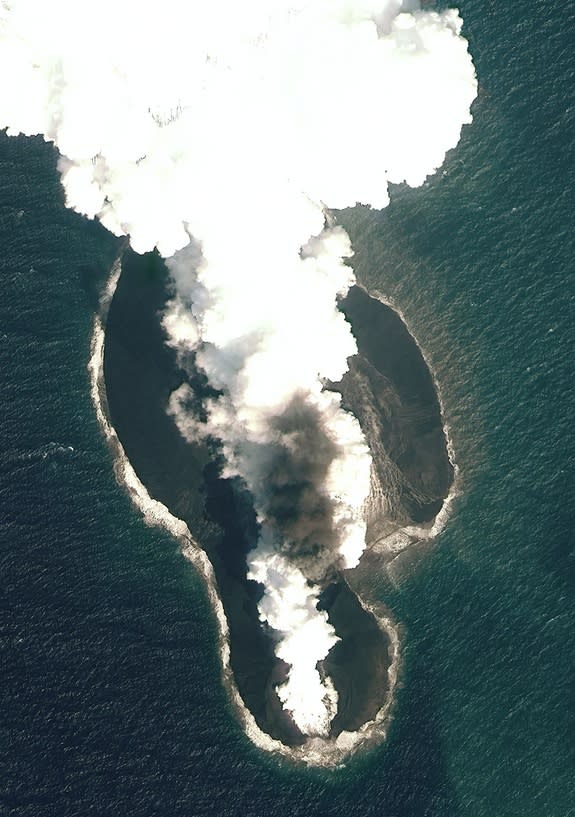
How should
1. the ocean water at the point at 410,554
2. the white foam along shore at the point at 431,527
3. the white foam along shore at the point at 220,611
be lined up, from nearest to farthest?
1. the ocean water at the point at 410,554
2. the white foam along shore at the point at 220,611
3. the white foam along shore at the point at 431,527

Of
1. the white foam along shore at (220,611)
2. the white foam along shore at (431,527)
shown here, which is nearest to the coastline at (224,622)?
the white foam along shore at (220,611)

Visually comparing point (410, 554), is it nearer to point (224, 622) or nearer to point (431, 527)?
point (431, 527)

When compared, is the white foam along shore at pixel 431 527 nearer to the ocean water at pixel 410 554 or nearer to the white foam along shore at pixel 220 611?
the ocean water at pixel 410 554

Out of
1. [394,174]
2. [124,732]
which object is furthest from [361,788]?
[394,174]

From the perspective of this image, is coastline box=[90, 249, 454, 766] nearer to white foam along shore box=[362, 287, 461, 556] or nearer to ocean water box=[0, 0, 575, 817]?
ocean water box=[0, 0, 575, 817]

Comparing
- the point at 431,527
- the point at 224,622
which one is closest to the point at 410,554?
the point at 431,527

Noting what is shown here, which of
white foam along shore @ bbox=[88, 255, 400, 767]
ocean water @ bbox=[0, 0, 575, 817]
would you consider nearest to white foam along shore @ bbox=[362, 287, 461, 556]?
ocean water @ bbox=[0, 0, 575, 817]

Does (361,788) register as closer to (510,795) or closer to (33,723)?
(510,795)
